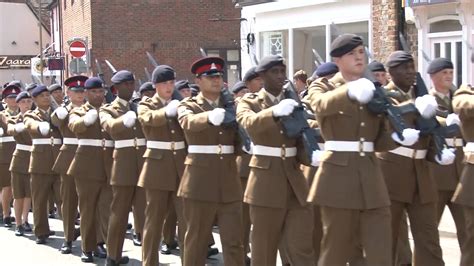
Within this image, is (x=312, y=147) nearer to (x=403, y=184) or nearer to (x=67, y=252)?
(x=403, y=184)

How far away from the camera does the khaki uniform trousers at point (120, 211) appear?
8.41 meters

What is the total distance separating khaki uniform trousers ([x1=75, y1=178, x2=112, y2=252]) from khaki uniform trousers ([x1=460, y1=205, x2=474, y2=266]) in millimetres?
4029

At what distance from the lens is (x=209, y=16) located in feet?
92.3

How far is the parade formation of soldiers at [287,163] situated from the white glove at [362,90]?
0.05 ft

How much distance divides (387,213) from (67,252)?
5.10m

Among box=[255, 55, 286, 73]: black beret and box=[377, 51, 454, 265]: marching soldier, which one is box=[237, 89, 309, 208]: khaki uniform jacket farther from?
box=[377, 51, 454, 265]: marching soldier

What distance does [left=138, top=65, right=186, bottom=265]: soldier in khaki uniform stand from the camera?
7.68 meters

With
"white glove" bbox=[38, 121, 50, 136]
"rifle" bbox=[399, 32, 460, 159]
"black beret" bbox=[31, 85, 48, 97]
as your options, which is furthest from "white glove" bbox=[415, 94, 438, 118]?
"black beret" bbox=[31, 85, 48, 97]

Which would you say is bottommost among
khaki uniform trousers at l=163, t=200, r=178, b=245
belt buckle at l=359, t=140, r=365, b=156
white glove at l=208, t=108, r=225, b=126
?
khaki uniform trousers at l=163, t=200, r=178, b=245

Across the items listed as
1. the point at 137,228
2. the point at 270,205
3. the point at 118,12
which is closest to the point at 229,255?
the point at 270,205

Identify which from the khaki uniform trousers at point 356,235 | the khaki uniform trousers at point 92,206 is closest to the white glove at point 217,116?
the khaki uniform trousers at point 356,235

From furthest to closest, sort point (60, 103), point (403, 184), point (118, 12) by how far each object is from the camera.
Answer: point (118, 12) < point (60, 103) < point (403, 184)

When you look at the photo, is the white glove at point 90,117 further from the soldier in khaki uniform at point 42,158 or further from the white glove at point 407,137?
the white glove at point 407,137

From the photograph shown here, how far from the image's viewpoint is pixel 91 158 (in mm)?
9039
